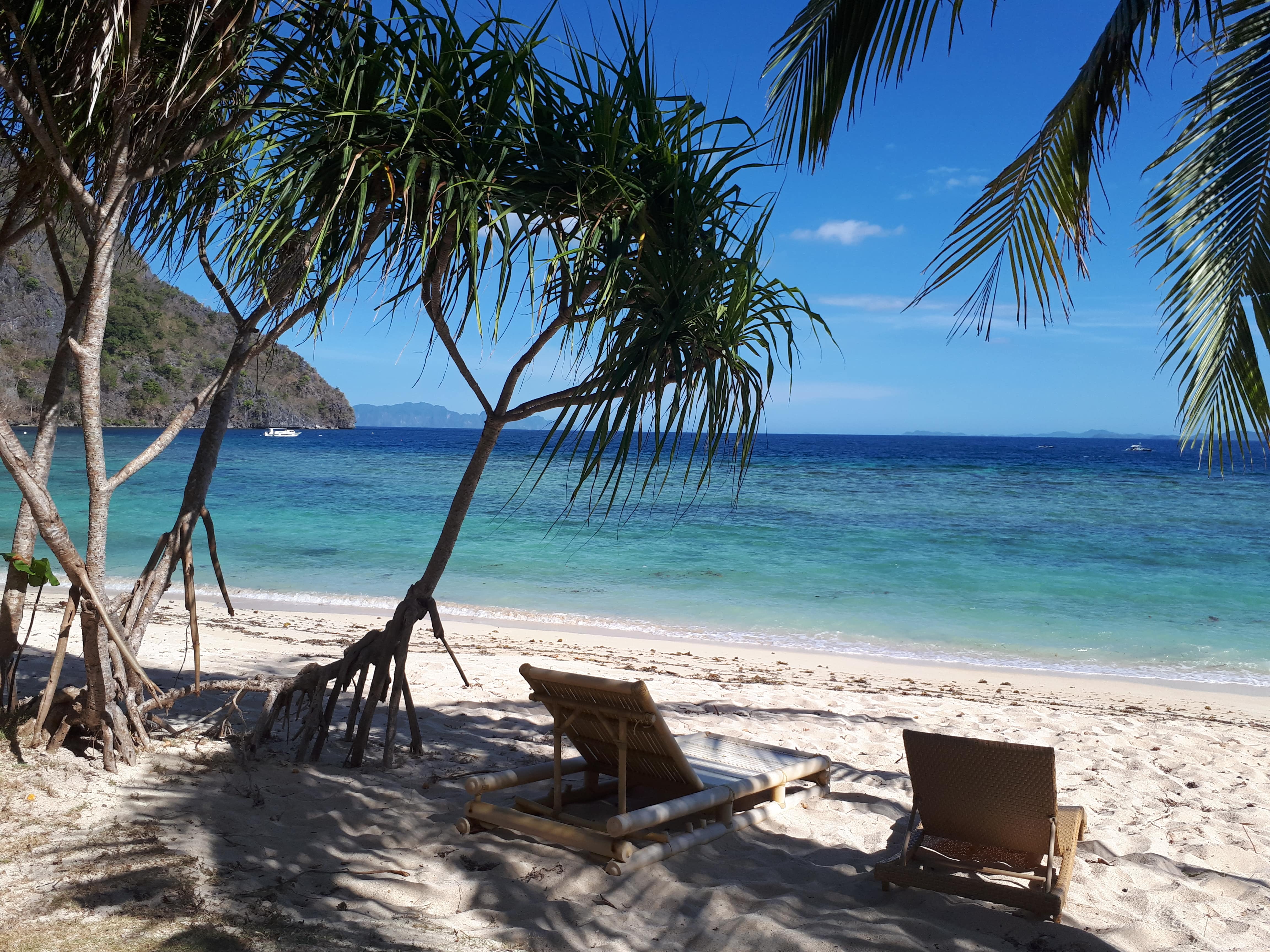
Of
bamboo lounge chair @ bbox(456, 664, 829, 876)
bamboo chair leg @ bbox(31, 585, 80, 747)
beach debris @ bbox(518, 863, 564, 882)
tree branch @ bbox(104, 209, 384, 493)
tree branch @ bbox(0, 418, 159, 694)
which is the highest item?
tree branch @ bbox(104, 209, 384, 493)

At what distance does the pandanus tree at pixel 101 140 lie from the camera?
116 inches

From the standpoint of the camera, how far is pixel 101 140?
11.2 ft

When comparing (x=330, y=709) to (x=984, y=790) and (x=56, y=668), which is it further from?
(x=984, y=790)

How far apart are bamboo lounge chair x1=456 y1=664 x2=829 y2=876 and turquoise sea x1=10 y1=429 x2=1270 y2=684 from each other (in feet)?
4.14

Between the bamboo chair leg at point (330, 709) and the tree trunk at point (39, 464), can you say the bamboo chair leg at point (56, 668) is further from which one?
the bamboo chair leg at point (330, 709)

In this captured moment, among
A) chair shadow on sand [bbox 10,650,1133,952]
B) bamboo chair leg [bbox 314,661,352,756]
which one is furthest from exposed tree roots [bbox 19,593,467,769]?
chair shadow on sand [bbox 10,650,1133,952]

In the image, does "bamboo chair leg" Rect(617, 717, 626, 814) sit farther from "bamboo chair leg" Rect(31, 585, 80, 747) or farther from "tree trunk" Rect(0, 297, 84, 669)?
"tree trunk" Rect(0, 297, 84, 669)

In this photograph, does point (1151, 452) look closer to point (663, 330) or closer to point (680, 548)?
point (680, 548)

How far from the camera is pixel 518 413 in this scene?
3.77 metres

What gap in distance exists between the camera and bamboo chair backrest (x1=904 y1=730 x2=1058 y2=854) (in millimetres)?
2729

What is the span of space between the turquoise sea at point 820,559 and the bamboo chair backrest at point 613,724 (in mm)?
1250

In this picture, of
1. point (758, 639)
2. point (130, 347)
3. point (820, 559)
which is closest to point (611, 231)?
point (758, 639)

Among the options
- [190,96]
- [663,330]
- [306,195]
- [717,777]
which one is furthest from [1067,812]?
[190,96]

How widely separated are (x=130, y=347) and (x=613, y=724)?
2140 inches
